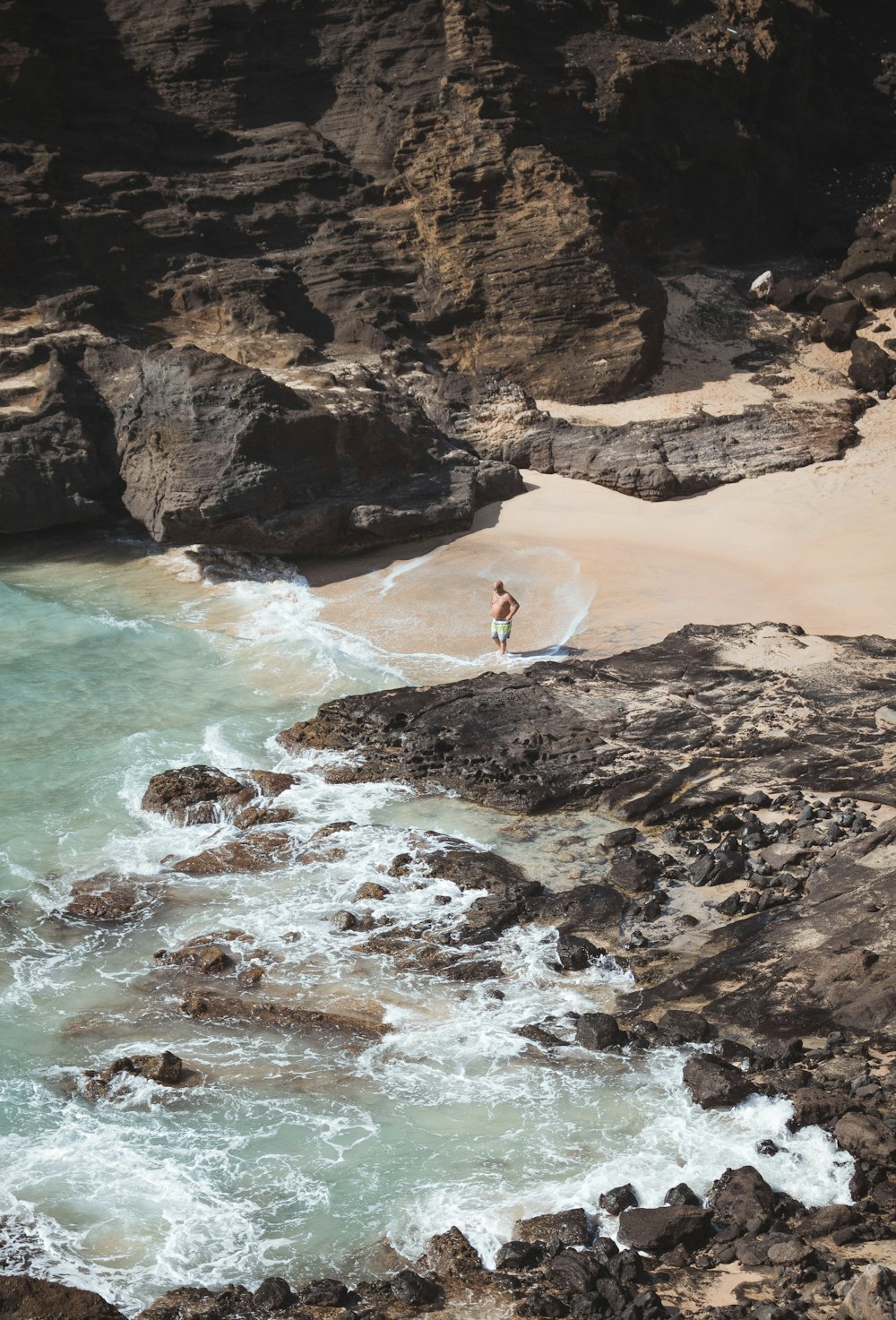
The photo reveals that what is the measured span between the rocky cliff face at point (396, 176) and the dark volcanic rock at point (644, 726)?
7810 mm

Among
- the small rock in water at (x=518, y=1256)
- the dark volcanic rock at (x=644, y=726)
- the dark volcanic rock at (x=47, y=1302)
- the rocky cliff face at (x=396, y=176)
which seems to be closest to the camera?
the dark volcanic rock at (x=47, y=1302)

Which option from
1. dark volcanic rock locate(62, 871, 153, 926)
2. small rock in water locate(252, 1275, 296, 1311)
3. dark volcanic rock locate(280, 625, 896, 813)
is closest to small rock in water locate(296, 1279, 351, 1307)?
small rock in water locate(252, 1275, 296, 1311)

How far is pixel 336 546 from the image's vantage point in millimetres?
16922

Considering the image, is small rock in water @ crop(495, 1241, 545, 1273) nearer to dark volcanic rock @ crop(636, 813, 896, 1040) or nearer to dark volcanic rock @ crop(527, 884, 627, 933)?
dark volcanic rock @ crop(636, 813, 896, 1040)

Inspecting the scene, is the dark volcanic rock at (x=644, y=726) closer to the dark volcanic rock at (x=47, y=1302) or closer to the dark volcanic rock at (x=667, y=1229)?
the dark volcanic rock at (x=667, y=1229)

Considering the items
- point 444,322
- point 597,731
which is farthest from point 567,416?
point 597,731

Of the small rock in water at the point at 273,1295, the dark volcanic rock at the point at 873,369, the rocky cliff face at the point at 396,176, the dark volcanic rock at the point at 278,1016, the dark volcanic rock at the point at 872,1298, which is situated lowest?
the dark volcanic rock at the point at 278,1016

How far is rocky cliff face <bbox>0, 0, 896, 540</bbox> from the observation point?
1995 centimetres

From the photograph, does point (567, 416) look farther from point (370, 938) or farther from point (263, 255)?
point (370, 938)

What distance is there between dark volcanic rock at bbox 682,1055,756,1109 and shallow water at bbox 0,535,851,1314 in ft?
0.26

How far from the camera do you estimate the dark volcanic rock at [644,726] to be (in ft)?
34.7

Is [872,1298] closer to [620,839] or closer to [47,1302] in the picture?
[47,1302]

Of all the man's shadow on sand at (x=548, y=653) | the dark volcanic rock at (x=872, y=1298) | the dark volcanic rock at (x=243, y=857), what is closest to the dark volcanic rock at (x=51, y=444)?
the man's shadow on sand at (x=548, y=653)

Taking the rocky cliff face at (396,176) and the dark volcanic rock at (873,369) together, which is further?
the dark volcanic rock at (873,369)
